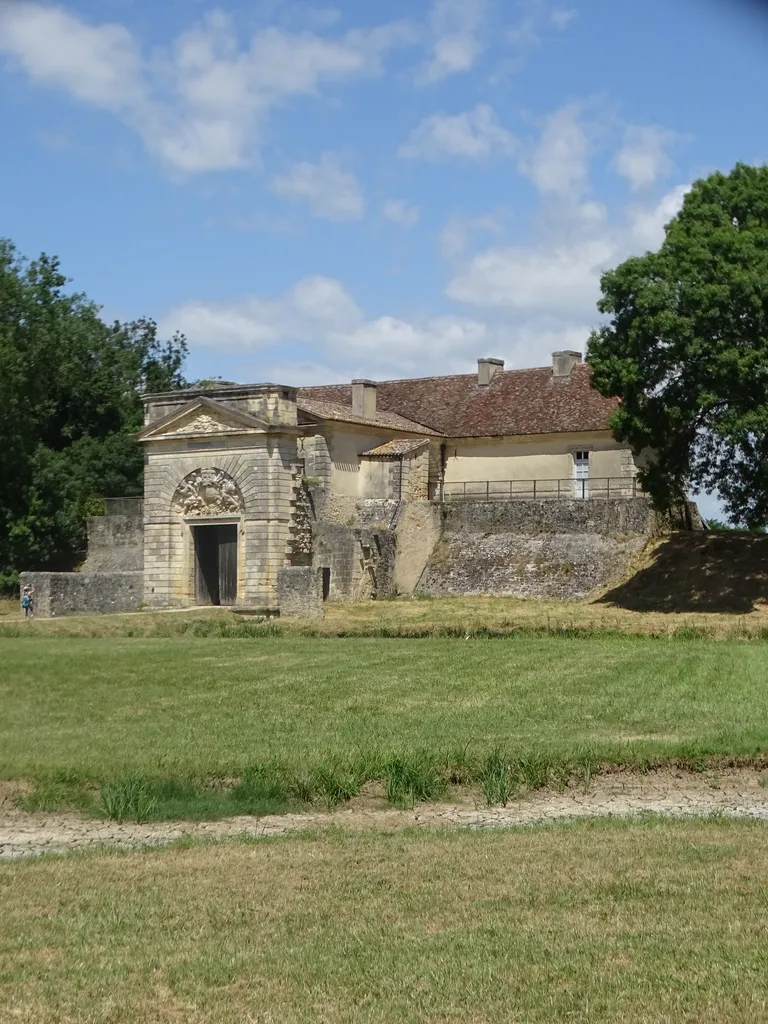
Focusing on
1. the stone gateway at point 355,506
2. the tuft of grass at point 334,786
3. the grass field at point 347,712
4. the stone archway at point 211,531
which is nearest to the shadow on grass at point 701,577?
the stone gateway at point 355,506

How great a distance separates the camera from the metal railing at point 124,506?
49.9 m

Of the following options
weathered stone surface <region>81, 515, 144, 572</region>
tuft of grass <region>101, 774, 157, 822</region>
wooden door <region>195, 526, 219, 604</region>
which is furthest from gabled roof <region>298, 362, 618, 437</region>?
tuft of grass <region>101, 774, 157, 822</region>

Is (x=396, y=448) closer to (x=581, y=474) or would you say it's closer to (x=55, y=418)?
(x=581, y=474)

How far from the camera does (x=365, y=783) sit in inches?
493

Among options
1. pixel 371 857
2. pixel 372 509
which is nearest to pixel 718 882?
pixel 371 857

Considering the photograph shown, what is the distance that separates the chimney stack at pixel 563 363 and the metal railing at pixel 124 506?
15.9m

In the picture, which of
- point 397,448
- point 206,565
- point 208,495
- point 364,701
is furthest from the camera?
point 397,448

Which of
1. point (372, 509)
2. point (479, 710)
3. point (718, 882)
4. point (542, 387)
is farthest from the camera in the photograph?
point (542, 387)

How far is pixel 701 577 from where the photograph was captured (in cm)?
3806

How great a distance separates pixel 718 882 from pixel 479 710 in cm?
874

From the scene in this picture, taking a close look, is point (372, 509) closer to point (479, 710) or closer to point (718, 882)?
point (479, 710)

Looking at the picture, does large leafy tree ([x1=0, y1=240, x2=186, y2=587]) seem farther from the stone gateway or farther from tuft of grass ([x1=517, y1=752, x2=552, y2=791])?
tuft of grass ([x1=517, y1=752, x2=552, y2=791])

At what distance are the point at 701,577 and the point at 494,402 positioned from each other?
1527 cm

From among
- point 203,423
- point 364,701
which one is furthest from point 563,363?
point 364,701
